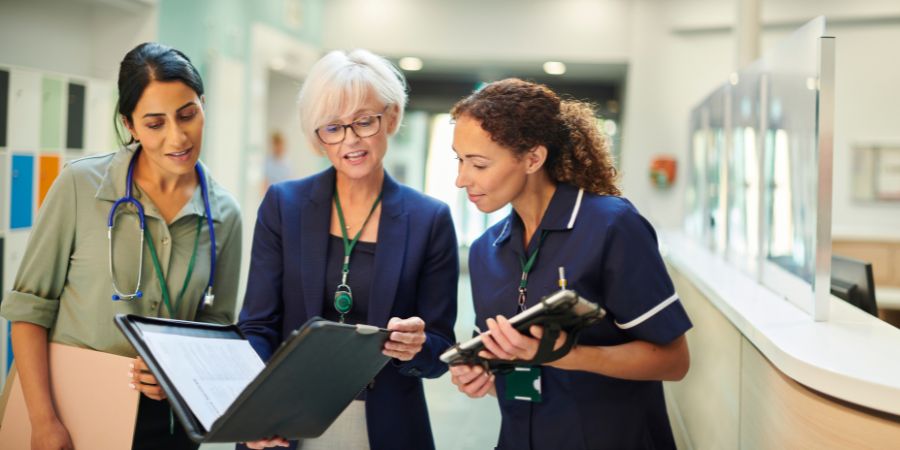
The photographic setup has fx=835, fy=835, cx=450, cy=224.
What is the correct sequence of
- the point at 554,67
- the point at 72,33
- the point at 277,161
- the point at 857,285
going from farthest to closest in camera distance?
the point at 554,67, the point at 277,161, the point at 72,33, the point at 857,285

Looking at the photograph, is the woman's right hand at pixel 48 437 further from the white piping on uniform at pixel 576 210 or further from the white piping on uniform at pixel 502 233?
the white piping on uniform at pixel 576 210

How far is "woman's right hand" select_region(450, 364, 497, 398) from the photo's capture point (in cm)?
180

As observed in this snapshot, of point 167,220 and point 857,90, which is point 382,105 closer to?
point 167,220

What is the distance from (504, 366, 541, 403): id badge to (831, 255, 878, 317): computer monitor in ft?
5.41

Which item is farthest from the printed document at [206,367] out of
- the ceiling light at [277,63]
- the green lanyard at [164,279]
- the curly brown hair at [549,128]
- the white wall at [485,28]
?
the white wall at [485,28]

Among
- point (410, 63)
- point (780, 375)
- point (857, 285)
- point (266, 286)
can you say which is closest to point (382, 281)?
point (266, 286)

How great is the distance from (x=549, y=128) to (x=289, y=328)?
851mm

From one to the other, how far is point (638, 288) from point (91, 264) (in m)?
1.38

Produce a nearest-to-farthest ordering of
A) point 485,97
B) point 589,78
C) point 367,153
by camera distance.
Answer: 1. point 485,97
2. point 367,153
3. point 589,78

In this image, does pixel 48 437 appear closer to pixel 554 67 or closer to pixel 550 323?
pixel 550 323

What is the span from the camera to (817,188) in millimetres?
2605

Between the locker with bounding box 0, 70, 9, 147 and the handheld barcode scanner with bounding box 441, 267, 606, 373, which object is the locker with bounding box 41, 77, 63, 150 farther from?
the handheld barcode scanner with bounding box 441, 267, 606, 373

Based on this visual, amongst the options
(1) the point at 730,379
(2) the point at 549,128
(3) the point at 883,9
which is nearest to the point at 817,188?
(1) the point at 730,379

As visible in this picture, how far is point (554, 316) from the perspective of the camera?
5.07 feet
